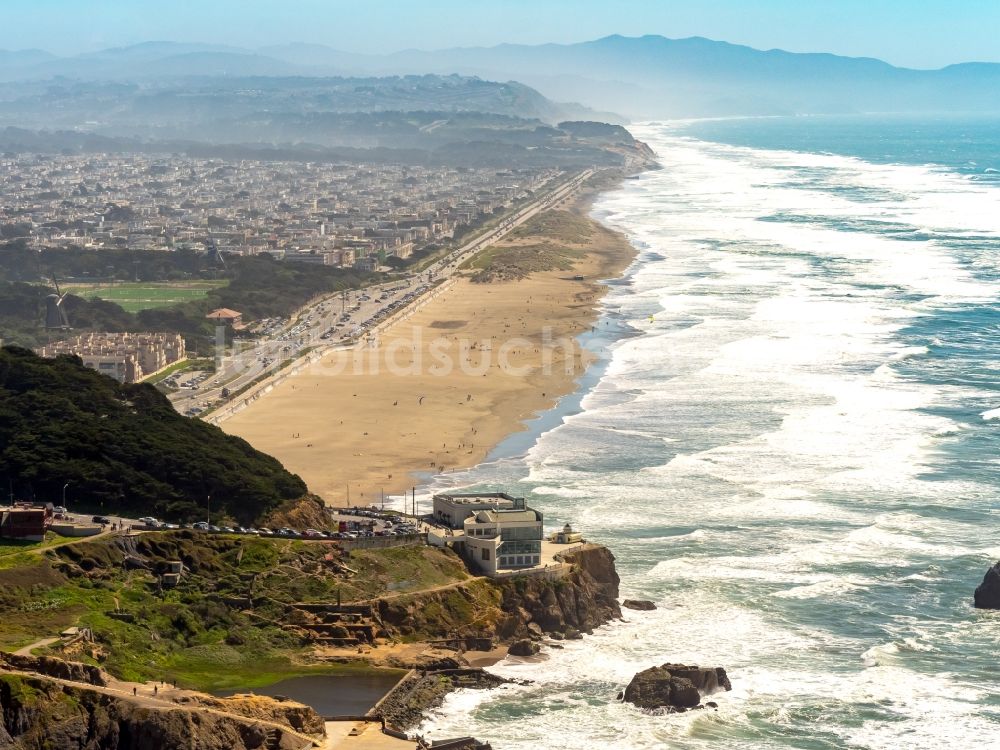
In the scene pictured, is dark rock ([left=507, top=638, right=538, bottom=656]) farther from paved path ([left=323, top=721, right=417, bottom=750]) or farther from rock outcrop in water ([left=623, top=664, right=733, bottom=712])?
paved path ([left=323, top=721, right=417, bottom=750])

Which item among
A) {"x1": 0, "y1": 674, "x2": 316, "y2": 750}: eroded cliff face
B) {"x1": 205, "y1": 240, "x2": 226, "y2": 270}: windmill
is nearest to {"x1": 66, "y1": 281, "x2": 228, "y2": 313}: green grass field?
{"x1": 205, "y1": 240, "x2": 226, "y2": 270}: windmill

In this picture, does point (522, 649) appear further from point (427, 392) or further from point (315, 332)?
point (315, 332)

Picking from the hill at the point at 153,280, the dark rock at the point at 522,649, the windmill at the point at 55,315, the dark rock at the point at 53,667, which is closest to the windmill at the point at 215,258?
the hill at the point at 153,280

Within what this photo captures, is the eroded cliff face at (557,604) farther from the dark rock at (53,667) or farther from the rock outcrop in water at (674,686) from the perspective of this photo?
the dark rock at (53,667)

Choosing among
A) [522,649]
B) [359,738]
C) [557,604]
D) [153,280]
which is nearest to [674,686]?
[522,649]

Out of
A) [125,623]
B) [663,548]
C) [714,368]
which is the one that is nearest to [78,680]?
[125,623]

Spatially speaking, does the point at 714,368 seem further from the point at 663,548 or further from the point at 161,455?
the point at 161,455
